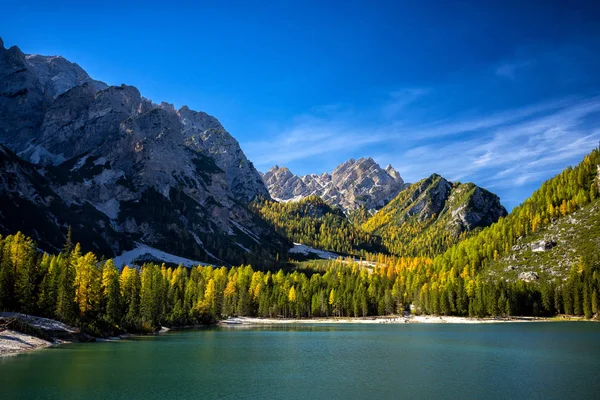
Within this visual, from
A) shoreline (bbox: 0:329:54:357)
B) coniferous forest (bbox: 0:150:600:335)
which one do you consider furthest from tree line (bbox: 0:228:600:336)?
shoreline (bbox: 0:329:54:357)

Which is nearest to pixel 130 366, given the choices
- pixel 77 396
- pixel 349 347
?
pixel 77 396

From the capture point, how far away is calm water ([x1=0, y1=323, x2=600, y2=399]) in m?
46.5

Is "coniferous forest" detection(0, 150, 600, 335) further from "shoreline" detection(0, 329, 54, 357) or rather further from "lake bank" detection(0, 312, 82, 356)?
"shoreline" detection(0, 329, 54, 357)

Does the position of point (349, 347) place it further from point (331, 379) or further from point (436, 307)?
point (436, 307)

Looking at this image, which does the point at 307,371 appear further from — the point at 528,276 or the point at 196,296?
the point at 528,276

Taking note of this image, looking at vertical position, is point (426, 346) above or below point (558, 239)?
below

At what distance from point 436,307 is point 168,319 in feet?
336

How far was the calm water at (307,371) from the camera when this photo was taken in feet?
153

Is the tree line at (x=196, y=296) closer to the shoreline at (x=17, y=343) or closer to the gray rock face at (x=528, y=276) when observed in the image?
the gray rock face at (x=528, y=276)

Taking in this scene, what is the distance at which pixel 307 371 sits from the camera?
198 feet

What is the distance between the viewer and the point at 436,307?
6909 inches

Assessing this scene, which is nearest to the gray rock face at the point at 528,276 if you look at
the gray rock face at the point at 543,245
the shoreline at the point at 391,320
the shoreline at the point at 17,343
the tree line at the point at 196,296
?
the tree line at the point at 196,296

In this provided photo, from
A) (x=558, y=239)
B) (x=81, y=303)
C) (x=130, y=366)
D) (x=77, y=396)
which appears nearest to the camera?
(x=77, y=396)

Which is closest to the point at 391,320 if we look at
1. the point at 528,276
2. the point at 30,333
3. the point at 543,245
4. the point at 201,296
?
the point at 528,276
